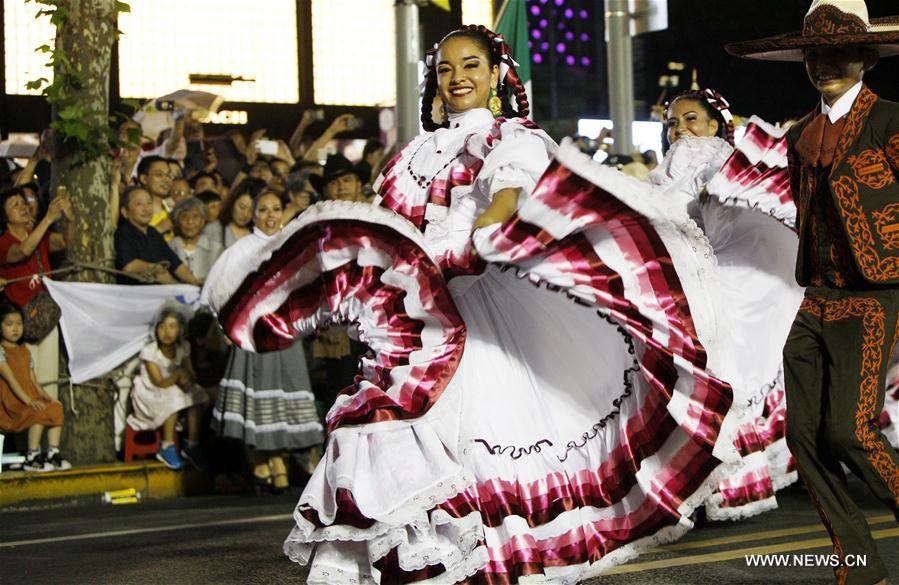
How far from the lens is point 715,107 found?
25.6 feet

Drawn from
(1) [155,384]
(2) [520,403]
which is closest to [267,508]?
(1) [155,384]

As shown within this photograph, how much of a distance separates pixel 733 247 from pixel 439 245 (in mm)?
2959

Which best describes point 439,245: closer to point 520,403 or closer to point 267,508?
point 520,403

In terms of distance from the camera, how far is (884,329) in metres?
4.65

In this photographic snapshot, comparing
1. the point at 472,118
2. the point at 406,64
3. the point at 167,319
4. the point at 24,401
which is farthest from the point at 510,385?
the point at 406,64

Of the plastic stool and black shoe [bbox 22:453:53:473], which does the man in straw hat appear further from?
the plastic stool

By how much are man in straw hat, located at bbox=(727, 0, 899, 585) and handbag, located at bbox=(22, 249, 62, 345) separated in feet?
19.1

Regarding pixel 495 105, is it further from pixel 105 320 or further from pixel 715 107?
pixel 105 320

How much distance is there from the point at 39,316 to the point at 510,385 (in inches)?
204

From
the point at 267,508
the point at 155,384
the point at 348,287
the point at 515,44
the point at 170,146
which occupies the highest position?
the point at 515,44

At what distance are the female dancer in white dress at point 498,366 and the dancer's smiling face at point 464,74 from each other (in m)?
0.17

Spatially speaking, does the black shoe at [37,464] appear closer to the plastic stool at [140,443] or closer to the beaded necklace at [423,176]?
the plastic stool at [140,443]

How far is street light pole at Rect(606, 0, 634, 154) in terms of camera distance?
632 inches

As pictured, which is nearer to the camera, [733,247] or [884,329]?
[884,329]
